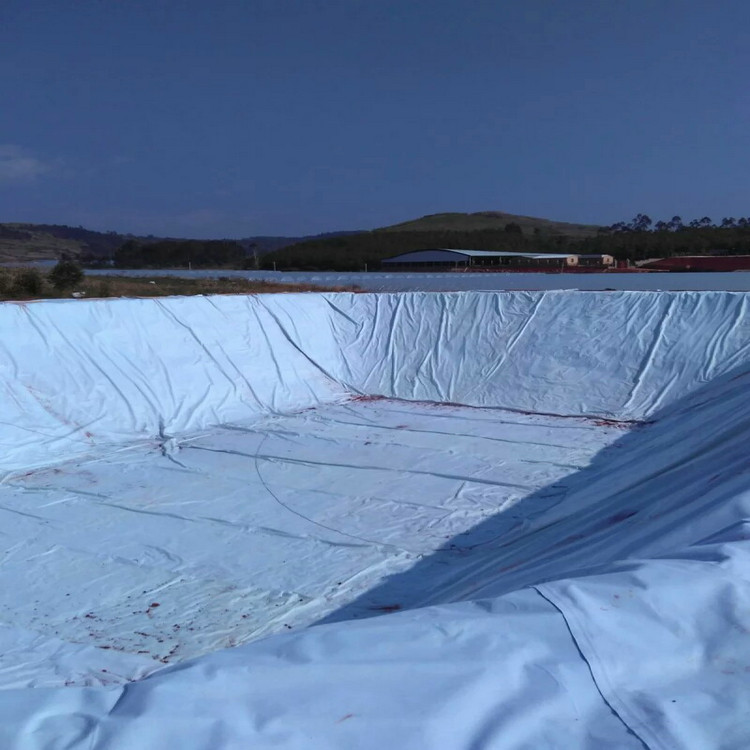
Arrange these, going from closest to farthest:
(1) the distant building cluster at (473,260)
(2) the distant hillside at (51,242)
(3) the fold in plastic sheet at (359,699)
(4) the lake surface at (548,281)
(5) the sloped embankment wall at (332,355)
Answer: (3) the fold in plastic sheet at (359,699) < (5) the sloped embankment wall at (332,355) < (4) the lake surface at (548,281) < (1) the distant building cluster at (473,260) < (2) the distant hillside at (51,242)

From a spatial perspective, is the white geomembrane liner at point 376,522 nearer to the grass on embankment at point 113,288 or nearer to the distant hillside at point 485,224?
the grass on embankment at point 113,288

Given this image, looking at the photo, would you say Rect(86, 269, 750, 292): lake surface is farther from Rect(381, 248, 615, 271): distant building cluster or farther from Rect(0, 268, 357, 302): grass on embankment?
Rect(381, 248, 615, 271): distant building cluster

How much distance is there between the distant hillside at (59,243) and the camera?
4616 centimetres

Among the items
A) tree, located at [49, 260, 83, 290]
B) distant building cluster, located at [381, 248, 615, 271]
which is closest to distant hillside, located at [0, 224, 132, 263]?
distant building cluster, located at [381, 248, 615, 271]

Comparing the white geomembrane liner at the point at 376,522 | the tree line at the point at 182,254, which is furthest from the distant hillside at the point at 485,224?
the white geomembrane liner at the point at 376,522

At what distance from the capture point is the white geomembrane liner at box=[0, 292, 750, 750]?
167cm

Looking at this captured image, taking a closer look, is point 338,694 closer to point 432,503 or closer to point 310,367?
point 432,503

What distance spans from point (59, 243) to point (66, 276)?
4034 cm

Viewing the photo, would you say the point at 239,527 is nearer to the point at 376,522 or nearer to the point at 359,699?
the point at 376,522

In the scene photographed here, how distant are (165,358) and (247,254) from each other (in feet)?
114

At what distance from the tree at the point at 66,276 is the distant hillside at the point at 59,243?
2112 cm

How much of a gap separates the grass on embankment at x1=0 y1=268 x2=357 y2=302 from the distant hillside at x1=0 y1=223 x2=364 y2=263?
779 inches

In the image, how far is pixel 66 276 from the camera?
18.6 m

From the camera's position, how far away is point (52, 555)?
5.36 m
